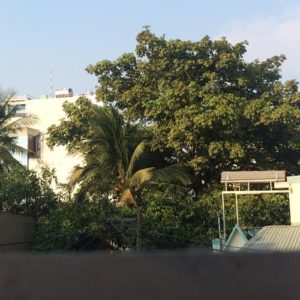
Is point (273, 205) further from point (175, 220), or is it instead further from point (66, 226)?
point (66, 226)

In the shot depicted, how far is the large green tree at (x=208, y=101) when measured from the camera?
Answer: 56.5ft

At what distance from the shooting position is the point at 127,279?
334 centimetres

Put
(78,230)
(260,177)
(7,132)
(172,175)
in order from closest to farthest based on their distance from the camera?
(260,177) → (78,230) → (172,175) → (7,132)

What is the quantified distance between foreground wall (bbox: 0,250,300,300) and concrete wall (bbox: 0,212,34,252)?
38.5 ft

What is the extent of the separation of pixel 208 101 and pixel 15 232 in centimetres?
700

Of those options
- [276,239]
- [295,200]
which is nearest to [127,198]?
[295,200]

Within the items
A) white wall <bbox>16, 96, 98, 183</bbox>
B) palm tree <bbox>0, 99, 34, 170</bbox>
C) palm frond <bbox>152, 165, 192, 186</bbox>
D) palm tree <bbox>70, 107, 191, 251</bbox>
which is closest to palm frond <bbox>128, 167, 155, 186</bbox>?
palm tree <bbox>70, 107, 191, 251</bbox>

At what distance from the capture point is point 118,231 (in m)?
14.7

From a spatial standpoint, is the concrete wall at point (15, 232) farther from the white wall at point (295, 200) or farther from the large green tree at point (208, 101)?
the white wall at point (295, 200)

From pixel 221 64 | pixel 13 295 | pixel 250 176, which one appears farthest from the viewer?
pixel 221 64

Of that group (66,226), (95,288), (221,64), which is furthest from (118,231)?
(95,288)

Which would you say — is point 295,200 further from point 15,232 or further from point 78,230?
point 15,232

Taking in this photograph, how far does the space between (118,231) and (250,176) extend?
3750mm

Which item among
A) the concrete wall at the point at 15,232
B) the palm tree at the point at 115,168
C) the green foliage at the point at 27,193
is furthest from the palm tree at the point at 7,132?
the concrete wall at the point at 15,232
